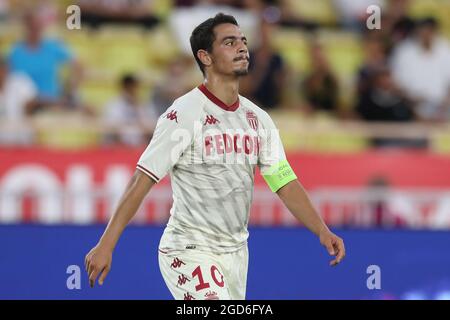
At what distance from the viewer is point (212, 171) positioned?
7074mm

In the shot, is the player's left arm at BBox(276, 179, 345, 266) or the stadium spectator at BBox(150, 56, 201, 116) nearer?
the player's left arm at BBox(276, 179, 345, 266)

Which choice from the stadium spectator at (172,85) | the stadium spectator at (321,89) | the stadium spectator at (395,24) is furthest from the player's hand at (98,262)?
the stadium spectator at (395,24)

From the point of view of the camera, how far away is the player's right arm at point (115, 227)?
6.52 meters

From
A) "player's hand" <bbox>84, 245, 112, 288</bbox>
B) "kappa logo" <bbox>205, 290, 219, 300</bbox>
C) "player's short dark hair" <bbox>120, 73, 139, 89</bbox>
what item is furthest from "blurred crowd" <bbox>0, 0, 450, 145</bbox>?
"player's hand" <bbox>84, 245, 112, 288</bbox>

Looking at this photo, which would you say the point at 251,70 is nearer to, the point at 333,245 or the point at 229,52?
the point at 229,52

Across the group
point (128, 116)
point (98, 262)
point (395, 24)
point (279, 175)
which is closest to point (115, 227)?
point (98, 262)

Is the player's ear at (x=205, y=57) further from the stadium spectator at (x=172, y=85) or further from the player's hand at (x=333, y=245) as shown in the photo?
the stadium spectator at (x=172, y=85)

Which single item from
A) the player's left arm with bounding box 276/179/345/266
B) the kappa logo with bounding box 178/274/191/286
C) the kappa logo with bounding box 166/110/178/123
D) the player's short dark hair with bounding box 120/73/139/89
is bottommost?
the kappa logo with bounding box 178/274/191/286

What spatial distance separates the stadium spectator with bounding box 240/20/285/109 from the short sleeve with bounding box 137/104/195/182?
22.0 ft

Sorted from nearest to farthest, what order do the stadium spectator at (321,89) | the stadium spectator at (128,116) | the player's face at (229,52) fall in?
1. the player's face at (229,52)
2. the stadium spectator at (128,116)
3. the stadium spectator at (321,89)

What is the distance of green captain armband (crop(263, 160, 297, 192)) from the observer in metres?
7.32

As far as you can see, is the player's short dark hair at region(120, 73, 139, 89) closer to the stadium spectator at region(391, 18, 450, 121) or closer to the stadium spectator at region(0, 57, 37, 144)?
the stadium spectator at region(0, 57, 37, 144)

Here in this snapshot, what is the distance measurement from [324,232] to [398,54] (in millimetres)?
7955
